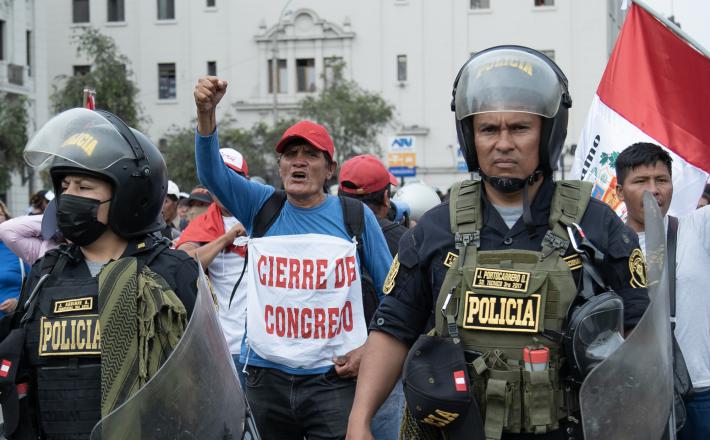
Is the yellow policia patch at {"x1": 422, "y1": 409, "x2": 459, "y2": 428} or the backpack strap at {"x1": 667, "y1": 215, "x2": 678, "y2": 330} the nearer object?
the yellow policia patch at {"x1": 422, "y1": 409, "x2": 459, "y2": 428}

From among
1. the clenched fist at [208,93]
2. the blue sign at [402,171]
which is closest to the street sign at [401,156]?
the blue sign at [402,171]

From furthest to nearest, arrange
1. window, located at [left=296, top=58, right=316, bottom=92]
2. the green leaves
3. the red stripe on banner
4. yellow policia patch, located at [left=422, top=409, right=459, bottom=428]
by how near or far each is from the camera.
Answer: window, located at [left=296, top=58, right=316, bottom=92], the green leaves, the red stripe on banner, yellow policia patch, located at [left=422, top=409, right=459, bottom=428]

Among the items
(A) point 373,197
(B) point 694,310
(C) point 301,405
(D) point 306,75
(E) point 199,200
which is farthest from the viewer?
(D) point 306,75

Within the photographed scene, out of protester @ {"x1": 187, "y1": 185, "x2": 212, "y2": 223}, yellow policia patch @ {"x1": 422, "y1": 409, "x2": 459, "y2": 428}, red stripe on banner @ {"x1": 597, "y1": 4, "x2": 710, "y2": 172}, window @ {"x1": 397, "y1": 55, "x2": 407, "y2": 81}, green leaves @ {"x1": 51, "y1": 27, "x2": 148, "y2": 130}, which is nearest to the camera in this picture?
yellow policia patch @ {"x1": 422, "y1": 409, "x2": 459, "y2": 428}

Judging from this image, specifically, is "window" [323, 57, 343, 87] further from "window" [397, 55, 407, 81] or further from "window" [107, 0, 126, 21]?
"window" [107, 0, 126, 21]

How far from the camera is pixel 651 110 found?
21.4ft

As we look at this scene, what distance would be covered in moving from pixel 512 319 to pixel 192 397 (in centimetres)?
92

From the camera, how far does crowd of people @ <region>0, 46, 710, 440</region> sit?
2900mm

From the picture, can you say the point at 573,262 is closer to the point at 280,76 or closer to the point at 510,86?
the point at 510,86

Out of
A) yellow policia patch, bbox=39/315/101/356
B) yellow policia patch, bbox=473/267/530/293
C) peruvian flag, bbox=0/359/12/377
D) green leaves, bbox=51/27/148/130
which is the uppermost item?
green leaves, bbox=51/27/148/130

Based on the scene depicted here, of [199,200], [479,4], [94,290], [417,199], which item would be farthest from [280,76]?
[94,290]

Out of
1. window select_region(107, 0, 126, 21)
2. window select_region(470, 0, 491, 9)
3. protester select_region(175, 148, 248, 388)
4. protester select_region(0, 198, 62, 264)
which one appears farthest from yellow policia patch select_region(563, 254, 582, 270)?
window select_region(107, 0, 126, 21)

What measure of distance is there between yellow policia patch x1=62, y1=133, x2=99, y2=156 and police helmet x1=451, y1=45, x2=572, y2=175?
130cm

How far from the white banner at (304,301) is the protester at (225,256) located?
0.69 metres
